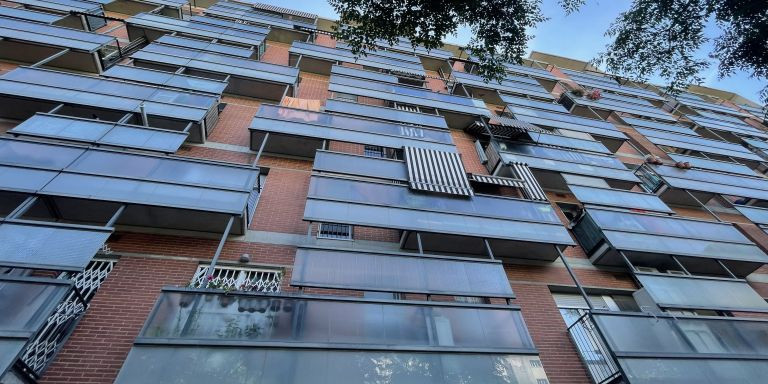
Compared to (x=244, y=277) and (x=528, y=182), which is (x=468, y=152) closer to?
(x=528, y=182)

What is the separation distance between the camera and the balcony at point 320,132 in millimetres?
12945

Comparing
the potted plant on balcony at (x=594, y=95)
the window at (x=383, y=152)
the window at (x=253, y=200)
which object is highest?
the potted plant on balcony at (x=594, y=95)

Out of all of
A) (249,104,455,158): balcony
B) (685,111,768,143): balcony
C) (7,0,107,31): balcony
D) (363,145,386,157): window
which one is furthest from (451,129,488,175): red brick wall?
(7,0,107,31): balcony

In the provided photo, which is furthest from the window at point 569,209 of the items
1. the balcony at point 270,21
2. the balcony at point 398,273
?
the balcony at point 270,21

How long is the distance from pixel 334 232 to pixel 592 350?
7964mm

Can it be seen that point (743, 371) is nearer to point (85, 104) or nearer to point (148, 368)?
point (148, 368)

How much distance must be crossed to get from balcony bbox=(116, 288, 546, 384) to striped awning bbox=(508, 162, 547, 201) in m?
6.00

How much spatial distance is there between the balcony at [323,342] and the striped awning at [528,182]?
19.7 ft

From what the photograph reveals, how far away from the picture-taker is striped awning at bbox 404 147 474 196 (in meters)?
A: 11.5

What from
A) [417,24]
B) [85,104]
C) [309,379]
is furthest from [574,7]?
[85,104]

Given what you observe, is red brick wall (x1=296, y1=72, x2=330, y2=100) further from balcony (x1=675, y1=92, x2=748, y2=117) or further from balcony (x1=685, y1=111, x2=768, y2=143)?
balcony (x1=675, y1=92, x2=748, y2=117)

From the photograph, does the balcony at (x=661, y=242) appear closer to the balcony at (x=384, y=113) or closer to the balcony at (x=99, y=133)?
the balcony at (x=384, y=113)

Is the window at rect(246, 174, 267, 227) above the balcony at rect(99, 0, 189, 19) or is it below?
below

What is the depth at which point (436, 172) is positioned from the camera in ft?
40.3
